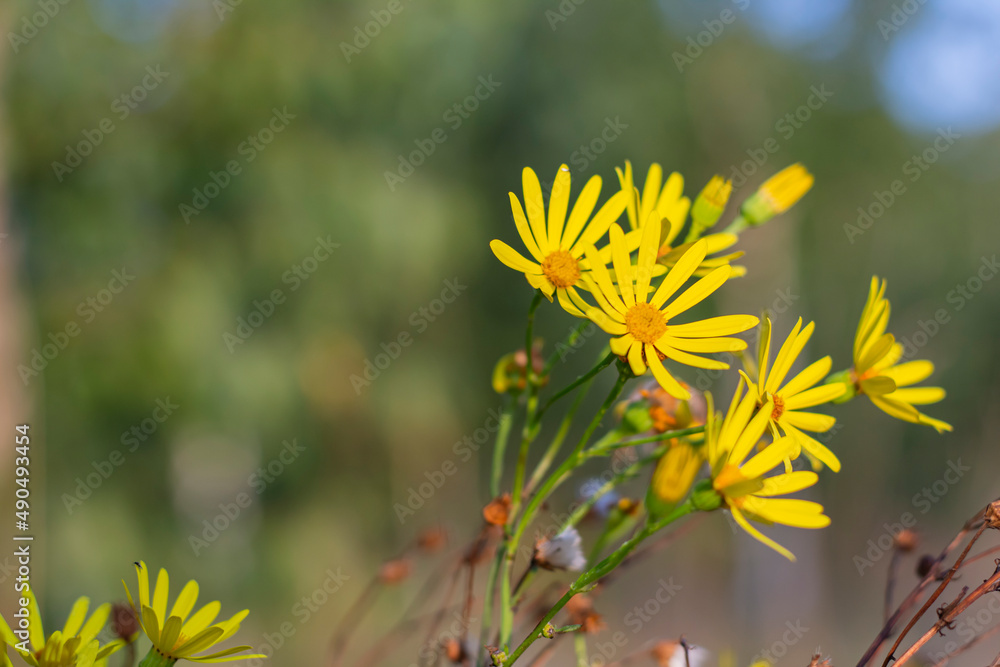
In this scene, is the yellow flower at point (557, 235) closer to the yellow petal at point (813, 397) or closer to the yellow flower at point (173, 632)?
the yellow petal at point (813, 397)

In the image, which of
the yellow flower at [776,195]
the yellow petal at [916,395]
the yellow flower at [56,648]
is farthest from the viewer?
the yellow flower at [776,195]

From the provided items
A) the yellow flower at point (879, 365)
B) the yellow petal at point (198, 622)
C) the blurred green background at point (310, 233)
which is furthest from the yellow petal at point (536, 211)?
the blurred green background at point (310, 233)

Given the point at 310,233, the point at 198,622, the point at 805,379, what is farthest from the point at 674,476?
the point at 310,233

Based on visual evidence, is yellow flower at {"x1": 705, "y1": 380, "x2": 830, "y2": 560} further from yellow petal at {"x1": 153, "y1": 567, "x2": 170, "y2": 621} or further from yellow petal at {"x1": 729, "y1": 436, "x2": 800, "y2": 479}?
yellow petal at {"x1": 153, "y1": 567, "x2": 170, "y2": 621}

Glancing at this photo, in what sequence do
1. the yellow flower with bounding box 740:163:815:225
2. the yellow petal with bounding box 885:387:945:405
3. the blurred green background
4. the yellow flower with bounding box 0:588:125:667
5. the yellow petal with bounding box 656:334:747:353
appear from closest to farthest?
the yellow flower with bounding box 0:588:125:667, the yellow petal with bounding box 656:334:747:353, the yellow petal with bounding box 885:387:945:405, the yellow flower with bounding box 740:163:815:225, the blurred green background

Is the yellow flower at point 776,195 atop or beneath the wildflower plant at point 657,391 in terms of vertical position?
atop

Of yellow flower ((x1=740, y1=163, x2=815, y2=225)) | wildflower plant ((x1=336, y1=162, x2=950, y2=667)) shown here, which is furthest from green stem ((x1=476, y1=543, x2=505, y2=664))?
yellow flower ((x1=740, y1=163, x2=815, y2=225))
